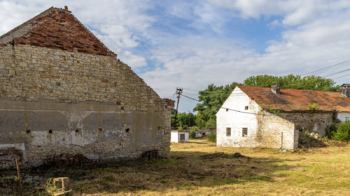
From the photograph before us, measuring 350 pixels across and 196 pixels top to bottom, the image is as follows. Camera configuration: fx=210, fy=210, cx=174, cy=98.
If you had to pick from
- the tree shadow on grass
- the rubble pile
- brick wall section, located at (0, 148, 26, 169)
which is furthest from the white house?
brick wall section, located at (0, 148, 26, 169)

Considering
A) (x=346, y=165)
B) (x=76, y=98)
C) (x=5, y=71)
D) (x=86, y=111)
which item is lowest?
(x=346, y=165)

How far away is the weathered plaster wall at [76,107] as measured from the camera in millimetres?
8242

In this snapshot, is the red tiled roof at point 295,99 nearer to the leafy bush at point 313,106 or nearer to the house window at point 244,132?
the leafy bush at point 313,106

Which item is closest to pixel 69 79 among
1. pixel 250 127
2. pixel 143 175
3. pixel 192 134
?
pixel 143 175

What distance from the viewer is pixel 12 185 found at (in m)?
6.36

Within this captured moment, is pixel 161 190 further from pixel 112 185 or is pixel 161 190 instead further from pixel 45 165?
pixel 45 165

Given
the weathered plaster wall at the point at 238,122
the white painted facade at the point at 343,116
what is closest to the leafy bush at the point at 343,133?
the white painted facade at the point at 343,116

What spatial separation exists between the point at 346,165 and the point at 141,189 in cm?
1030

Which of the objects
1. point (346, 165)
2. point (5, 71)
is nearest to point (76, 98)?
point (5, 71)

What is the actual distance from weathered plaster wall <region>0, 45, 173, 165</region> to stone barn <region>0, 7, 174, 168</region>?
0.03 metres

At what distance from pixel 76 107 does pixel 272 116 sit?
1557 centimetres

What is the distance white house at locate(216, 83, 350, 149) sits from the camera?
1770cm

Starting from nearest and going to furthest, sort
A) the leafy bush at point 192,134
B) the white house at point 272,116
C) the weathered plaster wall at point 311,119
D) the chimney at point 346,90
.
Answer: the white house at point 272,116 < the weathered plaster wall at point 311,119 < the chimney at point 346,90 < the leafy bush at point 192,134

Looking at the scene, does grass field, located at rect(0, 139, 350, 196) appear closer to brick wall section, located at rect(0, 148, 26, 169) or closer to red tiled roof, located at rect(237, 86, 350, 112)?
brick wall section, located at rect(0, 148, 26, 169)
